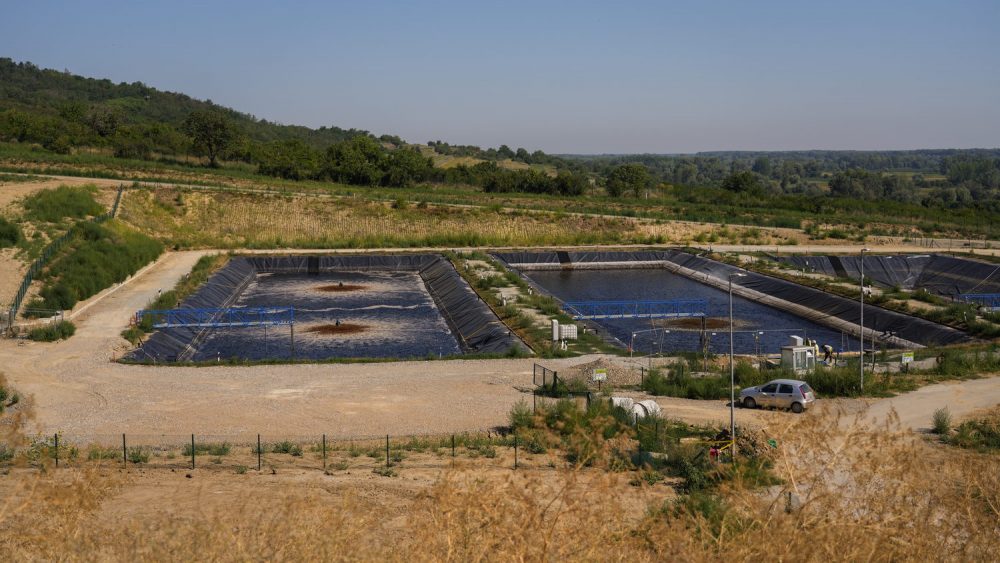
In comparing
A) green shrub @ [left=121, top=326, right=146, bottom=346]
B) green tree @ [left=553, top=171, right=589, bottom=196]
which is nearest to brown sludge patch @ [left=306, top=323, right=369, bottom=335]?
green shrub @ [left=121, top=326, right=146, bottom=346]

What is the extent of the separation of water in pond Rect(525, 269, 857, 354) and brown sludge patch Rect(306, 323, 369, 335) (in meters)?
11.7

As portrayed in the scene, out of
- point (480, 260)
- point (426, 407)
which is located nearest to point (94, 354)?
point (426, 407)

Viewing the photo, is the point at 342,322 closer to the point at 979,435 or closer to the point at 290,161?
the point at 979,435

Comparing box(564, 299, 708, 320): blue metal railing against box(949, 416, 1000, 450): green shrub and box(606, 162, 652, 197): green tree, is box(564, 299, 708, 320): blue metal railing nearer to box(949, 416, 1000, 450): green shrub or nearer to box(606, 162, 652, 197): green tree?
box(949, 416, 1000, 450): green shrub

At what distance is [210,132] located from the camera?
108 metres

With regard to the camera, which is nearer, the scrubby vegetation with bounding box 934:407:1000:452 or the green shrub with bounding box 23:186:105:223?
the scrubby vegetation with bounding box 934:407:1000:452

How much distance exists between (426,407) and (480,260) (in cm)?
3759

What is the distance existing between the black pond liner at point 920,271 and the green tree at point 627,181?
1967 inches

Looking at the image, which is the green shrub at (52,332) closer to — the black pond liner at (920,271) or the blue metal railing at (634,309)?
the blue metal railing at (634,309)

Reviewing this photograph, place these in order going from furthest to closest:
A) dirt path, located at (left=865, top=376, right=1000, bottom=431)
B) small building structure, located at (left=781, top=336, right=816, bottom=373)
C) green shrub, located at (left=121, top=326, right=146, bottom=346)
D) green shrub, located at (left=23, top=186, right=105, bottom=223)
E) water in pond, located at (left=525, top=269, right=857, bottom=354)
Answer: green shrub, located at (left=23, top=186, right=105, bottom=223), water in pond, located at (left=525, top=269, right=857, bottom=354), green shrub, located at (left=121, top=326, right=146, bottom=346), small building structure, located at (left=781, top=336, right=816, bottom=373), dirt path, located at (left=865, top=376, right=1000, bottom=431)

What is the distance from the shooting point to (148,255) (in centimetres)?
5975

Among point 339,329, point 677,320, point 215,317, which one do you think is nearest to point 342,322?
point 339,329

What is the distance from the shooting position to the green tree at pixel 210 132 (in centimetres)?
10794

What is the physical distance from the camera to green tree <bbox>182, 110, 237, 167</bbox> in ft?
354
